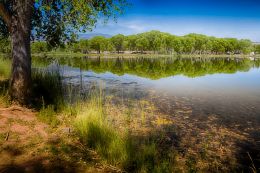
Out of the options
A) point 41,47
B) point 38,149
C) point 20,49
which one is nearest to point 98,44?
point 41,47

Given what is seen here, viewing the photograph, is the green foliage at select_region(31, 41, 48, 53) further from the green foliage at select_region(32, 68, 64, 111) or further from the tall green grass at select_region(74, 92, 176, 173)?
the tall green grass at select_region(74, 92, 176, 173)

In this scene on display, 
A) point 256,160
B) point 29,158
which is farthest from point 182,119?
point 29,158

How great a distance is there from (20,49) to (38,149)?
581 cm

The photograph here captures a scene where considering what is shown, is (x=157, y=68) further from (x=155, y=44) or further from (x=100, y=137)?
(x=155, y=44)

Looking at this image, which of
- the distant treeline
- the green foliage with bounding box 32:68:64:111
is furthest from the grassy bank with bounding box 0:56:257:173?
the distant treeline

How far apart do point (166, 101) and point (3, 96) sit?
10.1m

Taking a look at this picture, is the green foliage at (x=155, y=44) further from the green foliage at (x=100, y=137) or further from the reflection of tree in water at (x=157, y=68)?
the green foliage at (x=100, y=137)

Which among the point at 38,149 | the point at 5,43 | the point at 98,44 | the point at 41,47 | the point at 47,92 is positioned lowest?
the point at 38,149

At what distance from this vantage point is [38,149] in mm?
6809

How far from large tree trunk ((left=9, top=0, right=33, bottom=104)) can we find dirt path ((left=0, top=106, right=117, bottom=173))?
1549 millimetres

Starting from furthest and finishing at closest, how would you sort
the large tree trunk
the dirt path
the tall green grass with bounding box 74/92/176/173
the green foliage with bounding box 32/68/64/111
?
1. the green foliage with bounding box 32/68/64/111
2. the large tree trunk
3. the tall green grass with bounding box 74/92/176/173
4. the dirt path

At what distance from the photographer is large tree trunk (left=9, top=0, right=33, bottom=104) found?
415 inches

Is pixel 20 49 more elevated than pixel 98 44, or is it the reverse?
pixel 98 44

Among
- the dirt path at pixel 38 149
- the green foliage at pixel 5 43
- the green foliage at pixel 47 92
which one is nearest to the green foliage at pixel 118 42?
the green foliage at pixel 5 43
